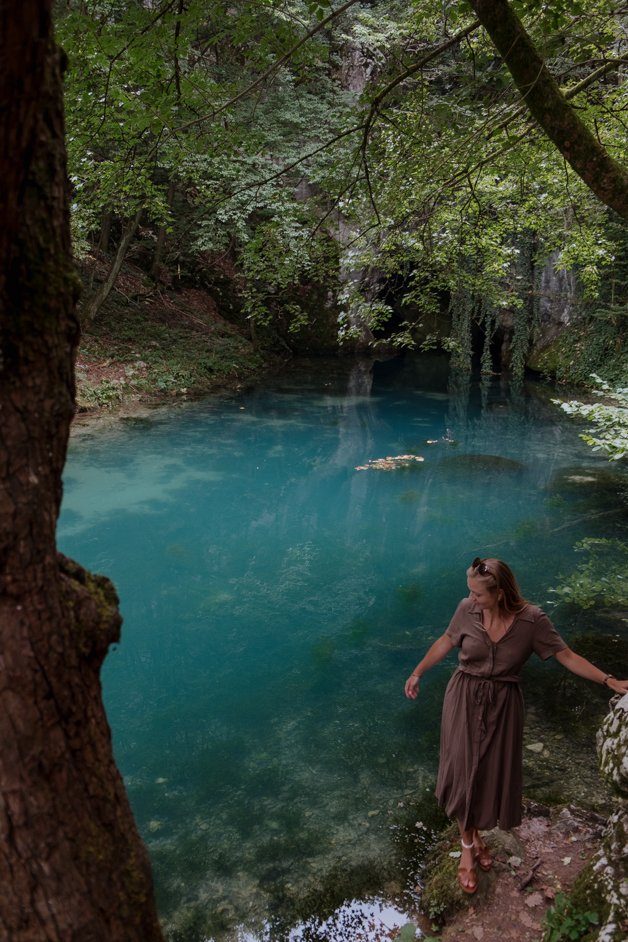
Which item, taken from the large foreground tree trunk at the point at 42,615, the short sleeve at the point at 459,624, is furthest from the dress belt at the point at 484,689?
the large foreground tree trunk at the point at 42,615

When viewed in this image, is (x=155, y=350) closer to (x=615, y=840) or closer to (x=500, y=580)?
(x=500, y=580)

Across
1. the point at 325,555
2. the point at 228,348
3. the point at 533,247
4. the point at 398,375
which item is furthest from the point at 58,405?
the point at 398,375

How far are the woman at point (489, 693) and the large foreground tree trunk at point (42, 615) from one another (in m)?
1.84

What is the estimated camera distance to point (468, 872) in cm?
312

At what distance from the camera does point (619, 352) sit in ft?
56.0

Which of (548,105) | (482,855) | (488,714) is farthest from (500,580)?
(548,105)

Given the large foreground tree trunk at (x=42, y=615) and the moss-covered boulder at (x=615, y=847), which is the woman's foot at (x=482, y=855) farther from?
the large foreground tree trunk at (x=42, y=615)

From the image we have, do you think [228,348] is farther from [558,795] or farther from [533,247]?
[558,795]

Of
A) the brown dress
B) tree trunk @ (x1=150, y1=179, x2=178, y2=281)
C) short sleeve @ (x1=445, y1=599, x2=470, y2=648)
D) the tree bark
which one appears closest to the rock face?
the brown dress

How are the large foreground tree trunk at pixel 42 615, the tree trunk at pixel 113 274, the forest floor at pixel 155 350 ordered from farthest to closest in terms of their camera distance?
the tree trunk at pixel 113 274 → the forest floor at pixel 155 350 → the large foreground tree trunk at pixel 42 615

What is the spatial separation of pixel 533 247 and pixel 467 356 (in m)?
A: 5.01

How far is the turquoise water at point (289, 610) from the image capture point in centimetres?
375

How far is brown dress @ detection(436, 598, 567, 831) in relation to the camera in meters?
2.86

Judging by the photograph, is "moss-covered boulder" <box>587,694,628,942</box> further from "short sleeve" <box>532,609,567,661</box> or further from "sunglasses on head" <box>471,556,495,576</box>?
"sunglasses on head" <box>471,556,495,576</box>
